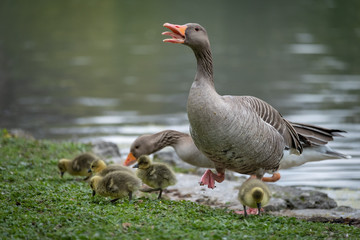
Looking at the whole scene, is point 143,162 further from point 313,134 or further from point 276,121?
point 313,134

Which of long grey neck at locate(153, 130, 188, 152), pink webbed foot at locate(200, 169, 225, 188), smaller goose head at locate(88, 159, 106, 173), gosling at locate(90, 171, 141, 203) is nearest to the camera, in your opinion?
gosling at locate(90, 171, 141, 203)

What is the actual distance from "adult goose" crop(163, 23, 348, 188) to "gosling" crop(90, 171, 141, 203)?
1038mm

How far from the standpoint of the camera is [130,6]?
43406 millimetres

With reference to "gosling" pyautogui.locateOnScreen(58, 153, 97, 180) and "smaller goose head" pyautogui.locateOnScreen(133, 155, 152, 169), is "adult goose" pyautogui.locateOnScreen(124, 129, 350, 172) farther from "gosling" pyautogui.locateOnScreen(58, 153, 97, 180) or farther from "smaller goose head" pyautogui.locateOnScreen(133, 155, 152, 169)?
"gosling" pyautogui.locateOnScreen(58, 153, 97, 180)

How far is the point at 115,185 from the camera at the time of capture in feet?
23.4

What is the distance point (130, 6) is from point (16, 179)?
3653 centimetres

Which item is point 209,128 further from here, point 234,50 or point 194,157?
point 234,50

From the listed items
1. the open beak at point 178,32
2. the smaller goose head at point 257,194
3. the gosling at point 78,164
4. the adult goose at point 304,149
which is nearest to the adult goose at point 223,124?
the open beak at point 178,32

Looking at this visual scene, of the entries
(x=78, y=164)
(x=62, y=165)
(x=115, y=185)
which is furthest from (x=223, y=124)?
(x=62, y=165)

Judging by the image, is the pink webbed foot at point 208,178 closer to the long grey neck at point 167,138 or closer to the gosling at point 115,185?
the gosling at point 115,185

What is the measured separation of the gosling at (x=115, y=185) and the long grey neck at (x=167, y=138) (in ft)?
7.10

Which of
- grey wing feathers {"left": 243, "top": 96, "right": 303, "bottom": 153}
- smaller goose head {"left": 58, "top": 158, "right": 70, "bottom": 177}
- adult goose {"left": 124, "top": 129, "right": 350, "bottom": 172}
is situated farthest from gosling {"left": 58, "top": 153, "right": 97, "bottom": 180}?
grey wing feathers {"left": 243, "top": 96, "right": 303, "bottom": 153}

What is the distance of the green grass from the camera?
5672mm

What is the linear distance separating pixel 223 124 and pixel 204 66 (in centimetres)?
89
